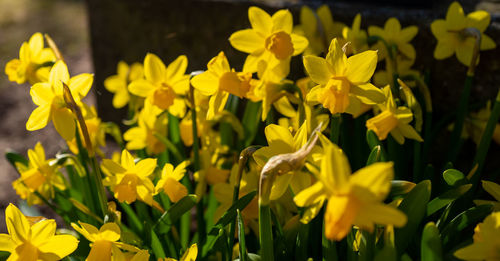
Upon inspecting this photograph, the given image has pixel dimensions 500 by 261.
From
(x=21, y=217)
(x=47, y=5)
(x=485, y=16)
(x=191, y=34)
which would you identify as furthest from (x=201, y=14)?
(x=47, y=5)

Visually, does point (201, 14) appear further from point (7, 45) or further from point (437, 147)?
point (7, 45)

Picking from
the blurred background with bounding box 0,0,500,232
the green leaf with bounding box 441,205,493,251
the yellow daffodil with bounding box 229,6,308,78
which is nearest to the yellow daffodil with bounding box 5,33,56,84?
the blurred background with bounding box 0,0,500,232

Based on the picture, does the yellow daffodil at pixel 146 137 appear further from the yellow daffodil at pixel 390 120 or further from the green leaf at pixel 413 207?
the green leaf at pixel 413 207

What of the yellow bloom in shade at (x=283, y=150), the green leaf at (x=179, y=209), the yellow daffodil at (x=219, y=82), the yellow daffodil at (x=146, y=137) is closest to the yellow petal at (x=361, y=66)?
the yellow bloom in shade at (x=283, y=150)

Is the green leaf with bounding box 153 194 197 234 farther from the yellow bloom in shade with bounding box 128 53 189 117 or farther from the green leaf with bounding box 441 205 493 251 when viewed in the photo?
the green leaf with bounding box 441 205 493 251

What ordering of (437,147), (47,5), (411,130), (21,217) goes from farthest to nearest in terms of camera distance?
(47,5) < (437,147) < (411,130) < (21,217)

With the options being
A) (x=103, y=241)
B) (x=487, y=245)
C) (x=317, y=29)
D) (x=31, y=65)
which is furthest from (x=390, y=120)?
(x=31, y=65)
